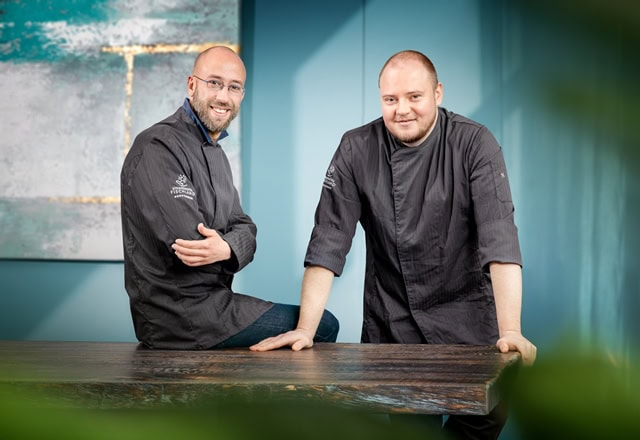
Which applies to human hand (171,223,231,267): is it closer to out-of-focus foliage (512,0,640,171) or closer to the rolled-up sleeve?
the rolled-up sleeve

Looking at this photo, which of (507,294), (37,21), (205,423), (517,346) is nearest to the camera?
(205,423)

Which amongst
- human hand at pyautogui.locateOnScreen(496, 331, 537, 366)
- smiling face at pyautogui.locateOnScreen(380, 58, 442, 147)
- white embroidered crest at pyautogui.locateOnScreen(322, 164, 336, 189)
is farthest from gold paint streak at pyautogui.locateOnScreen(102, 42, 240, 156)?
human hand at pyautogui.locateOnScreen(496, 331, 537, 366)

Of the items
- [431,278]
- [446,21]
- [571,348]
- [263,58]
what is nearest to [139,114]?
[263,58]

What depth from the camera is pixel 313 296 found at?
207 cm

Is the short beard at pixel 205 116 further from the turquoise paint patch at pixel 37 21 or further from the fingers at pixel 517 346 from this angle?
the turquoise paint patch at pixel 37 21

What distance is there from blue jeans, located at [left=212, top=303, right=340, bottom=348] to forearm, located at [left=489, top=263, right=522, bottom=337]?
0.56m

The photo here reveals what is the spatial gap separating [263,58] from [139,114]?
2.17 feet

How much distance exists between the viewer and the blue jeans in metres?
2.03

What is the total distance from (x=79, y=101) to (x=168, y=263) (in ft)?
7.34

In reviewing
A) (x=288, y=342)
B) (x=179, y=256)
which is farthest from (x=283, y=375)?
(x=179, y=256)

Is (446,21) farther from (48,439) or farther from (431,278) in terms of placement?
(48,439)

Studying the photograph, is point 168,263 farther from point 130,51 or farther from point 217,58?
point 130,51

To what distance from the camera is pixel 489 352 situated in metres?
1.62

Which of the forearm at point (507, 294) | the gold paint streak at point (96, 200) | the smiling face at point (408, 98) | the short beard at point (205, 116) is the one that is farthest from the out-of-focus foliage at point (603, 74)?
the gold paint streak at point (96, 200)
